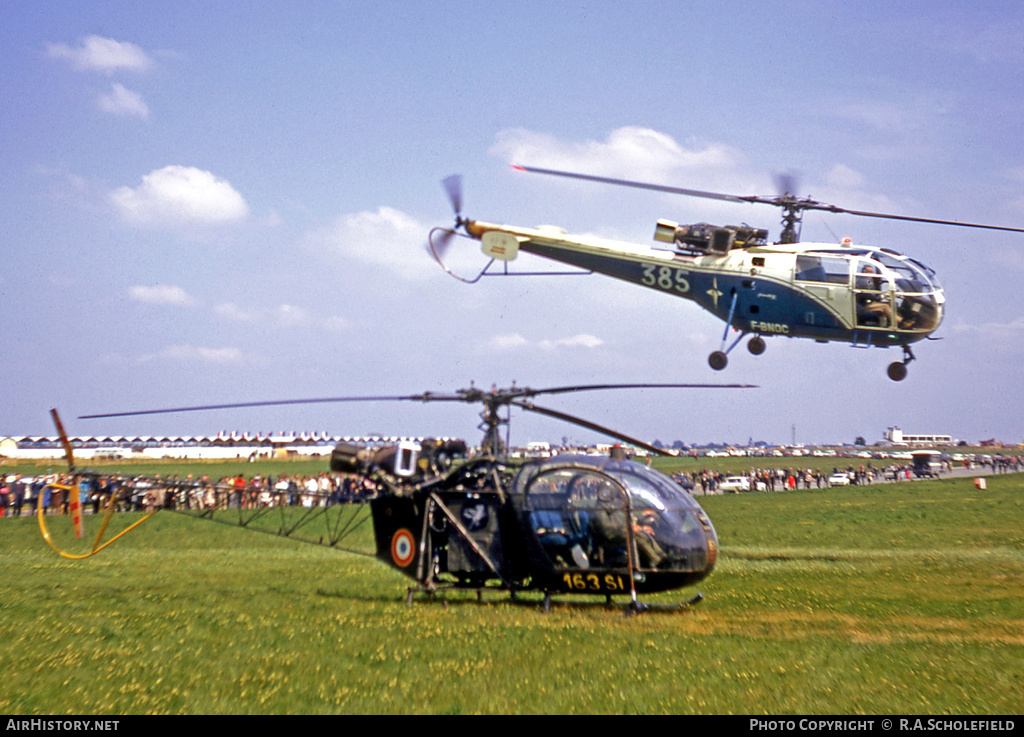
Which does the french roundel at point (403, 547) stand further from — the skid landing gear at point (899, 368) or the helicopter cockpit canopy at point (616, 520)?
the skid landing gear at point (899, 368)

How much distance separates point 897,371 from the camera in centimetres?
2433

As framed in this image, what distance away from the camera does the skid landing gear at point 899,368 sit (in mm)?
24241

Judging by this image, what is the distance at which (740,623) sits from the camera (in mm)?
16578

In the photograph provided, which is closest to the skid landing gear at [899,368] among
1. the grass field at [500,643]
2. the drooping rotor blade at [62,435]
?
the grass field at [500,643]

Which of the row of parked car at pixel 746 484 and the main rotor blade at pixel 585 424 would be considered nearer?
the main rotor blade at pixel 585 424

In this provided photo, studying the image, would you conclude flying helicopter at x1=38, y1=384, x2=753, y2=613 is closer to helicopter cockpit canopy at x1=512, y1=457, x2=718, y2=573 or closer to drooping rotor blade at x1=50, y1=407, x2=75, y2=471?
helicopter cockpit canopy at x1=512, y1=457, x2=718, y2=573

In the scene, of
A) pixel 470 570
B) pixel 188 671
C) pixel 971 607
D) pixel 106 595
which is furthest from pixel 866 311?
pixel 106 595

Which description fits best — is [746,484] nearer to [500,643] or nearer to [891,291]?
[891,291]

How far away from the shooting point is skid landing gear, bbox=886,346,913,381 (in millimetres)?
24241

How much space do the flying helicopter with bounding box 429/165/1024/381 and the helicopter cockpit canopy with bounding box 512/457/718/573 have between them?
7777 millimetres

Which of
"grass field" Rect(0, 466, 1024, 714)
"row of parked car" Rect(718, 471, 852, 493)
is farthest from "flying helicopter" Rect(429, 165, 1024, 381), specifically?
"row of parked car" Rect(718, 471, 852, 493)

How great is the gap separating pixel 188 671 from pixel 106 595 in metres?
9.33

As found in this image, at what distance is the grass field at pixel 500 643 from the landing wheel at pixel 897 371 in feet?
17.1
